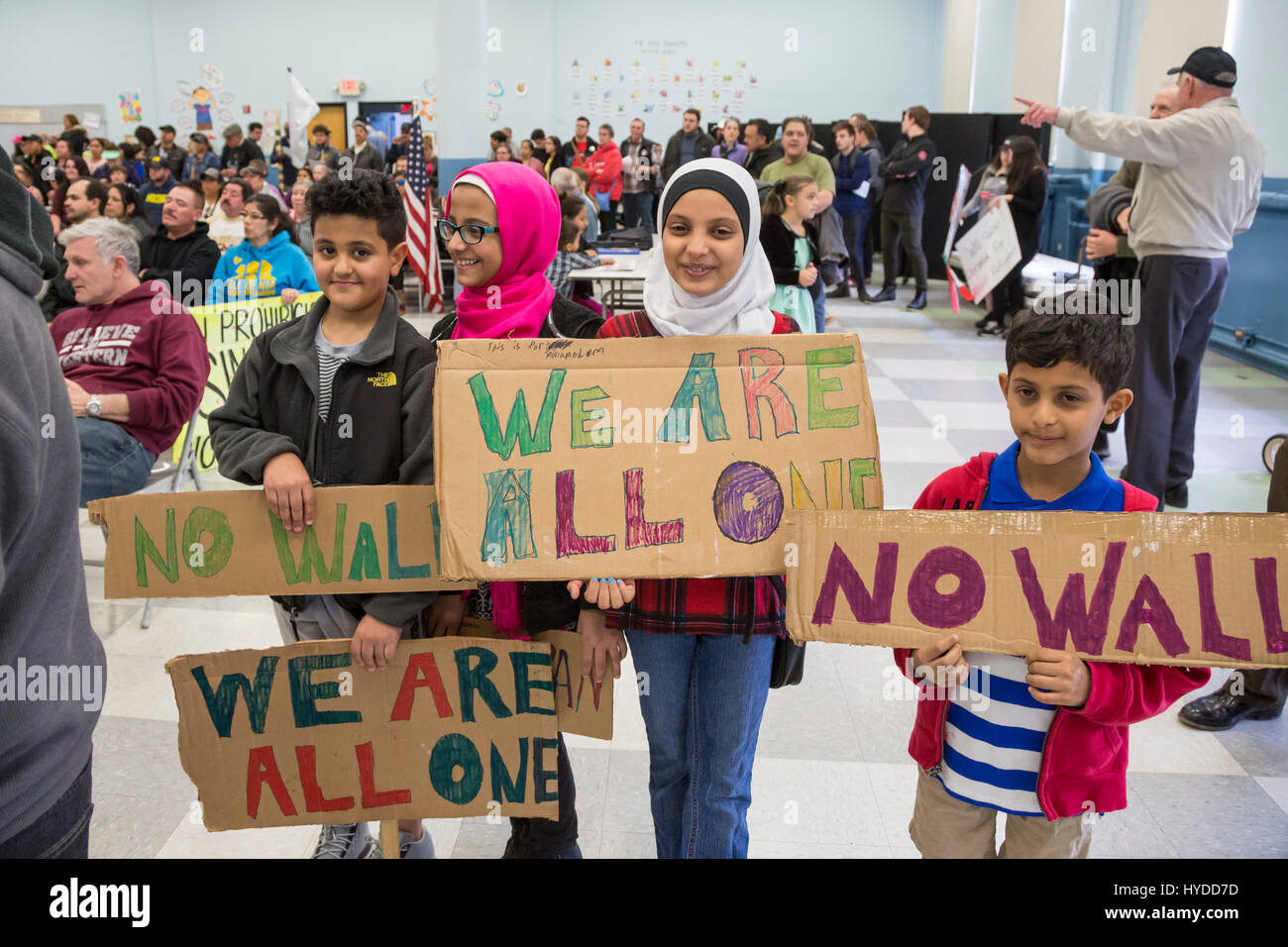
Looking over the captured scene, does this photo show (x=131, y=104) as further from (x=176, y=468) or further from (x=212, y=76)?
(x=176, y=468)

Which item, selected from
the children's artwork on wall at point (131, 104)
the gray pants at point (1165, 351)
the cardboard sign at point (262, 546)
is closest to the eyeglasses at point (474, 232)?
the cardboard sign at point (262, 546)

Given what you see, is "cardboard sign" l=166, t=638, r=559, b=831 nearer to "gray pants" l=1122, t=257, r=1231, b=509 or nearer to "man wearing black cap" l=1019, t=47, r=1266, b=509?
"man wearing black cap" l=1019, t=47, r=1266, b=509

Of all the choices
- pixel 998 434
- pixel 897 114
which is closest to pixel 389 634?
pixel 998 434

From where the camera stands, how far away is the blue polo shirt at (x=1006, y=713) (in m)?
1.45

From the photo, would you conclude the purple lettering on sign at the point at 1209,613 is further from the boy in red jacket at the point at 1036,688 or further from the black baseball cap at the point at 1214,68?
the black baseball cap at the point at 1214,68

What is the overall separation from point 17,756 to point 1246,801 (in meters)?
2.58

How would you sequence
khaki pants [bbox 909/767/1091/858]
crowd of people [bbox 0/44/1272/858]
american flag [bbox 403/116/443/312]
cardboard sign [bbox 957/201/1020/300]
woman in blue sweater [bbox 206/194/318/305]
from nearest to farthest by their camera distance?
crowd of people [bbox 0/44/1272/858] → khaki pants [bbox 909/767/1091/858] → woman in blue sweater [bbox 206/194/318/305] → cardboard sign [bbox 957/201/1020/300] → american flag [bbox 403/116/443/312]

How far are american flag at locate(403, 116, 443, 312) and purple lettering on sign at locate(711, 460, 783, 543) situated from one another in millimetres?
6041

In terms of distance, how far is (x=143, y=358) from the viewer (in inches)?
126

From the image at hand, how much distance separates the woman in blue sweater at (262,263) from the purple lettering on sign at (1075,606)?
Answer: 13.9ft

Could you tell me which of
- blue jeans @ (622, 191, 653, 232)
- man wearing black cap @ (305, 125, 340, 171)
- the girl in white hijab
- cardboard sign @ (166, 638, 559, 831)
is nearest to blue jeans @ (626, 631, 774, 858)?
the girl in white hijab

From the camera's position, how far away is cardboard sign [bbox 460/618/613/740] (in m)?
1.64

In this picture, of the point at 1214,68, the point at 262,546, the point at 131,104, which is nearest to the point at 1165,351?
the point at 1214,68

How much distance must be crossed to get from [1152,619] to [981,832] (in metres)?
0.50
